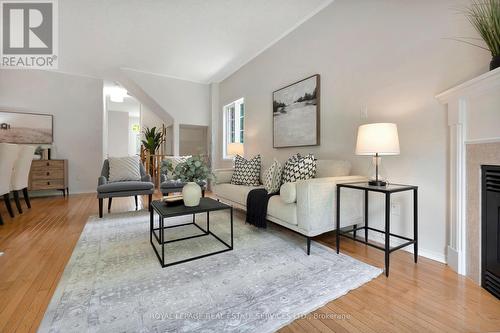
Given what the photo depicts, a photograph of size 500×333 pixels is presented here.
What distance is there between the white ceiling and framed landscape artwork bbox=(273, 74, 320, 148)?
92 cm

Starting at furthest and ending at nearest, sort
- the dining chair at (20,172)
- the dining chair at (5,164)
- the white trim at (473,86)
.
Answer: the dining chair at (20,172), the dining chair at (5,164), the white trim at (473,86)

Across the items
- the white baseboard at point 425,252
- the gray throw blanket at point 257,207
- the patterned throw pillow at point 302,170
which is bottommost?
the white baseboard at point 425,252

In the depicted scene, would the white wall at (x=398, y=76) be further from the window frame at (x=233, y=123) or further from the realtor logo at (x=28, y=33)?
the realtor logo at (x=28, y=33)

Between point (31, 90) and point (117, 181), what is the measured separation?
10.8 ft

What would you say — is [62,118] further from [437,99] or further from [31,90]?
[437,99]

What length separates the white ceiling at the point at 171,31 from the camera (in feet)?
9.18

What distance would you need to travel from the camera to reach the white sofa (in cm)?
191

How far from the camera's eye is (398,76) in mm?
2072

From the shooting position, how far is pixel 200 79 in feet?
17.7

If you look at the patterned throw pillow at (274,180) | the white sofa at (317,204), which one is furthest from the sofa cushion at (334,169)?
the patterned throw pillow at (274,180)

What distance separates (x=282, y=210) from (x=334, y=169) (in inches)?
28.6

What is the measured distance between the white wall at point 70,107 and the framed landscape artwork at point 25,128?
131mm

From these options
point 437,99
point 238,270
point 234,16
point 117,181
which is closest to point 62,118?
point 117,181

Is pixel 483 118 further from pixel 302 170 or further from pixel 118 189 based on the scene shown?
pixel 118 189
